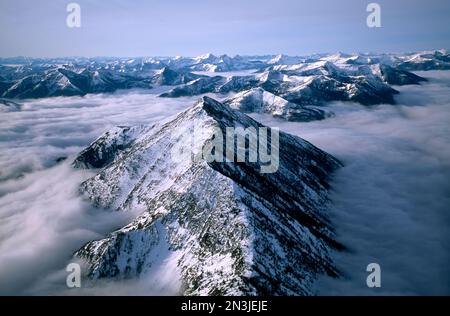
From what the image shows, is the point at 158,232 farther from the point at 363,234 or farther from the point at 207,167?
the point at 363,234

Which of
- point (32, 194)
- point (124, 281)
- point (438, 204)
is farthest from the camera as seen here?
point (32, 194)

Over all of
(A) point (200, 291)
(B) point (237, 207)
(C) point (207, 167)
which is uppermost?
(C) point (207, 167)

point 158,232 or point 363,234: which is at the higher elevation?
point 158,232
